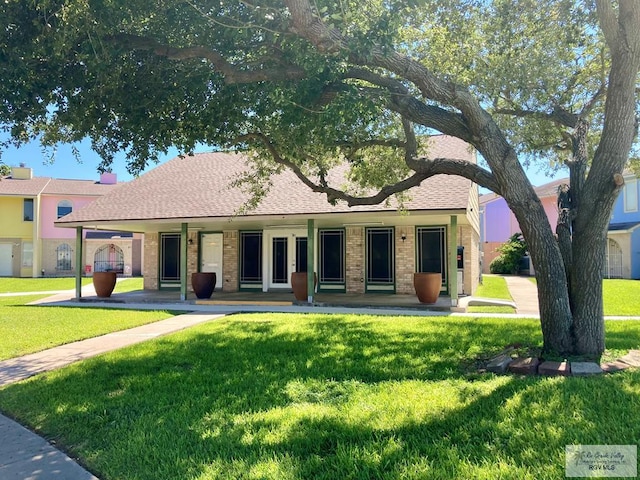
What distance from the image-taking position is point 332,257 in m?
18.0

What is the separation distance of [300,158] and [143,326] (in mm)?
5386

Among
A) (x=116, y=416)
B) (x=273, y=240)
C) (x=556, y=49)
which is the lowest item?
(x=116, y=416)

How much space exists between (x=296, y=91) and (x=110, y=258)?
1278 inches

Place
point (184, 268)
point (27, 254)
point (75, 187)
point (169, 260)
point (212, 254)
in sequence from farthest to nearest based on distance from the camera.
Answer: point (75, 187) < point (27, 254) < point (169, 260) < point (212, 254) < point (184, 268)

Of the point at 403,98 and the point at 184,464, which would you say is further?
the point at 403,98

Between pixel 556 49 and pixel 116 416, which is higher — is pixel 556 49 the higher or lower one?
the higher one

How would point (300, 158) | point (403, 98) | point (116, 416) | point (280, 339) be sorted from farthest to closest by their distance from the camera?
point (300, 158) → point (280, 339) → point (403, 98) → point (116, 416)

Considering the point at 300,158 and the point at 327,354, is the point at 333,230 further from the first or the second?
the point at 327,354

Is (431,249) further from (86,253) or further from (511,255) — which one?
(86,253)

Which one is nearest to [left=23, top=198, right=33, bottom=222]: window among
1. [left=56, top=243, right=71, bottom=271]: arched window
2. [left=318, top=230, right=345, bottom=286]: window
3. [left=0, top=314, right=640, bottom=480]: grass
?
[left=56, top=243, right=71, bottom=271]: arched window

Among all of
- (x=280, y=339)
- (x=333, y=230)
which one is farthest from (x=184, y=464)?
(x=333, y=230)

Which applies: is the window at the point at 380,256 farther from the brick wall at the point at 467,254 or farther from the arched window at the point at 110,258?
the arched window at the point at 110,258

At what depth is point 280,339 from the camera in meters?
8.84

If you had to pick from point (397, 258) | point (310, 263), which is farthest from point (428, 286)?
point (310, 263)
